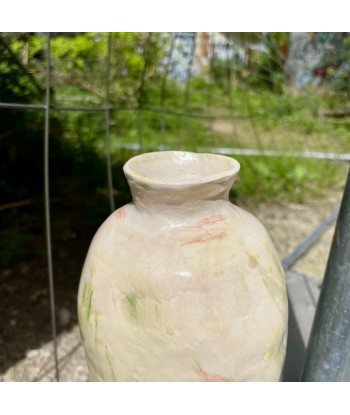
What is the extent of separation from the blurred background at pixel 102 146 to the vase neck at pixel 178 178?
1.69ft

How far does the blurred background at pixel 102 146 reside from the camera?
2.29m

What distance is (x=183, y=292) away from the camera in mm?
1037

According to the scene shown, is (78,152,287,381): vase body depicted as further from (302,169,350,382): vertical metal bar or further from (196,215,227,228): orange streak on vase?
(302,169,350,382): vertical metal bar

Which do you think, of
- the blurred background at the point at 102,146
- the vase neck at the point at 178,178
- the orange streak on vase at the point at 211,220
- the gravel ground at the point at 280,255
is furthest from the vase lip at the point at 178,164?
the gravel ground at the point at 280,255

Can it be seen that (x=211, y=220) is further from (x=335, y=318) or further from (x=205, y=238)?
(x=335, y=318)

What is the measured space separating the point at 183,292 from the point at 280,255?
2.17 meters

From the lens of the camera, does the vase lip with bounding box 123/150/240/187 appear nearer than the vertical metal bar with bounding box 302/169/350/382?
Yes

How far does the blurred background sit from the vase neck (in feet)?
1.69

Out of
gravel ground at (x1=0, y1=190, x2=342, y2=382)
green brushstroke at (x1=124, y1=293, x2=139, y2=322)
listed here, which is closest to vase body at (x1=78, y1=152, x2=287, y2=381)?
green brushstroke at (x1=124, y1=293, x2=139, y2=322)

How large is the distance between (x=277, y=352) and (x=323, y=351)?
33 cm

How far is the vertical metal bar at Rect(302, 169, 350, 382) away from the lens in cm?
130

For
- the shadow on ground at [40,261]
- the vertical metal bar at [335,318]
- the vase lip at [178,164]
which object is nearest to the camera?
the vase lip at [178,164]

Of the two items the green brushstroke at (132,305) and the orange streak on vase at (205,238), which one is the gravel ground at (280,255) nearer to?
the green brushstroke at (132,305)

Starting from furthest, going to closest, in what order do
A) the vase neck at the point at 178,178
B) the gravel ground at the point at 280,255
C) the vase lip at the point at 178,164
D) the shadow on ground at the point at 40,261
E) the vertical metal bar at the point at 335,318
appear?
the shadow on ground at the point at 40,261, the gravel ground at the point at 280,255, the vertical metal bar at the point at 335,318, the vase lip at the point at 178,164, the vase neck at the point at 178,178
